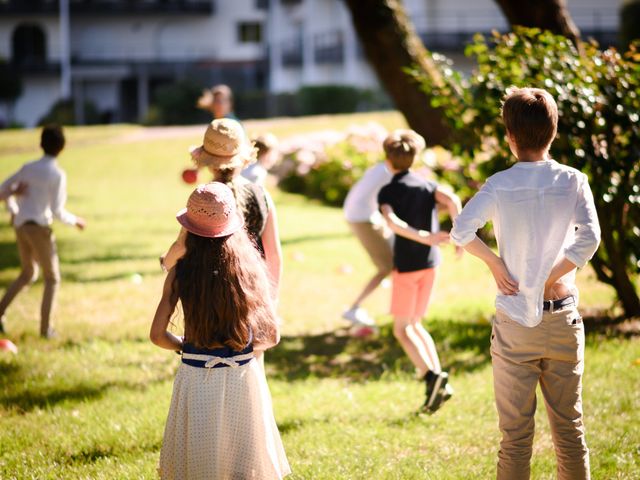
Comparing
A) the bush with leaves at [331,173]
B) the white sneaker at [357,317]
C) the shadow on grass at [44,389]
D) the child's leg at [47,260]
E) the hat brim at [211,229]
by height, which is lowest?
the bush with leaves at [331,173]

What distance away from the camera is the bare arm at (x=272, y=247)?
4.30 meters

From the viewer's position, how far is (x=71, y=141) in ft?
96.3

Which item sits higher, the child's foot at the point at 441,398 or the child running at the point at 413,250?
the child running at the point at 413,250

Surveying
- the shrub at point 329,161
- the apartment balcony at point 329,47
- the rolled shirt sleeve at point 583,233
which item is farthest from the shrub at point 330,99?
the rolled shirt sleeve at point 583,233

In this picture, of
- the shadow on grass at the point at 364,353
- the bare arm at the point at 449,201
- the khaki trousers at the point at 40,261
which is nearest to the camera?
the bare arm at the point at 449,201

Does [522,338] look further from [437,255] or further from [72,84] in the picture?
[72,84]

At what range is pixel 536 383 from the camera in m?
3.39

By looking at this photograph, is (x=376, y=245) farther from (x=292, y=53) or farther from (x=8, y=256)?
(x=292, y=53)

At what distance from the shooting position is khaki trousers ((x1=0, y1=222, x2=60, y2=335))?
6637 millimetres

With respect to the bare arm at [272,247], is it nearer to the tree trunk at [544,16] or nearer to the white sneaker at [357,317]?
the white sneaker at [357,317]

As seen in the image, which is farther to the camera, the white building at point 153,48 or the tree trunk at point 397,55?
the white building at point 153,48

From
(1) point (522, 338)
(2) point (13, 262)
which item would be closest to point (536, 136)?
(1) point (522, 338)

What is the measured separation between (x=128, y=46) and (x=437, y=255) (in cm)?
5079

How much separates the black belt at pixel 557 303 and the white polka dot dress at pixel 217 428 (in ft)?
3.80
